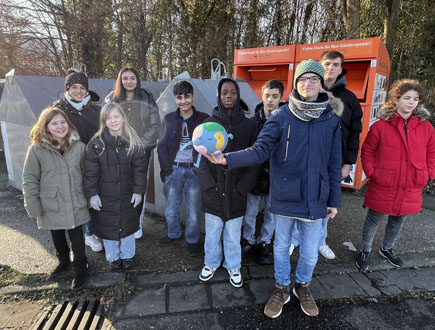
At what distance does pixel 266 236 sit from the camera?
319cm

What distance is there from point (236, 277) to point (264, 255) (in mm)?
522

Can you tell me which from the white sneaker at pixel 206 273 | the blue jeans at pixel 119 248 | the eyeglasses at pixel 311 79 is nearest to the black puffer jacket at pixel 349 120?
the eyeglasses at pixel 311 79

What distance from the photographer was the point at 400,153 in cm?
277

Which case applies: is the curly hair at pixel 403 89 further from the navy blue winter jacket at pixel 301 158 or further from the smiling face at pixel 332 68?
the navy blue winter jacket at pixel 301 158

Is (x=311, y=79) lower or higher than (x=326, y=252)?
higher

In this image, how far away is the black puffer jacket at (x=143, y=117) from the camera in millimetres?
3184

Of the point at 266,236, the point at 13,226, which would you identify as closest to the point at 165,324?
the point at 266,236

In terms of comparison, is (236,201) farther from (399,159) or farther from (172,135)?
(399,159)

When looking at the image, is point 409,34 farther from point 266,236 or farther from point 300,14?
point 266,236

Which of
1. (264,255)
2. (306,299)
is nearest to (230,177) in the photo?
(264,255)

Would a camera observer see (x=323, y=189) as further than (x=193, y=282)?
No

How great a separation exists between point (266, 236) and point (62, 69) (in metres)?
10.8

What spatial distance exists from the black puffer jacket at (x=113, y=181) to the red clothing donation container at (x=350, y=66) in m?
3.82

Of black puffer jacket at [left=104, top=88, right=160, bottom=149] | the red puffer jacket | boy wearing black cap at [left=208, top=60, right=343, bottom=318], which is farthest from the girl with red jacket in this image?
black puffer jacket at [left=104, top=88, right=160, bottom=149]
